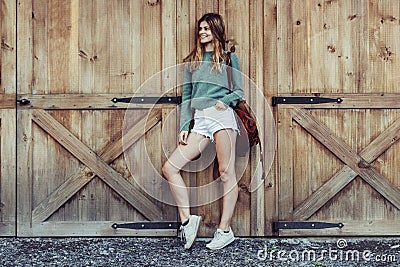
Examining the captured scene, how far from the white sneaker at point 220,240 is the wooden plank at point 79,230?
0.43 metres

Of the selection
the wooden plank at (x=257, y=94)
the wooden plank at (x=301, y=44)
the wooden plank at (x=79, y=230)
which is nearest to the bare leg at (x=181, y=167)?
the wooden plank at (x=79, y=230)

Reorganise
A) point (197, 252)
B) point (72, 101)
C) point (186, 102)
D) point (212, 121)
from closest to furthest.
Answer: point (197, 252) → point (212, 121) → point (186, 102) → point (72, 101)

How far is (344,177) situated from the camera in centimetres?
554

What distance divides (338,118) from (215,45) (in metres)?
1.20

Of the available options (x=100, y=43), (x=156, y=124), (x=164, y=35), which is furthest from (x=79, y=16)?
(x=156, y=124)


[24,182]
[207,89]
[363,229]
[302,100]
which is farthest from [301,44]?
[24,182]

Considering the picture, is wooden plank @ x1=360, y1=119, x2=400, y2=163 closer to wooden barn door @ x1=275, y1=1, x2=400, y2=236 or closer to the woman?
wooden barn door @ x1=275, y1=1, x2=400, y2=236

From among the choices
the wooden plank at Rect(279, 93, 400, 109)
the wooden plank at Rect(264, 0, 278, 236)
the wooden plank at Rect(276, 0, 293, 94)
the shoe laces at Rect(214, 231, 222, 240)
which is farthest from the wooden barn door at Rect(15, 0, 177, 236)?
the wooden plank at Rect(279, 93, 400, 109)

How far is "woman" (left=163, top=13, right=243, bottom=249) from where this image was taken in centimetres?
523

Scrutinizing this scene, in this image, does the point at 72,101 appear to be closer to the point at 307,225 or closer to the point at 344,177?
the point at 307,225

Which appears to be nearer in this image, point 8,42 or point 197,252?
point 197,252

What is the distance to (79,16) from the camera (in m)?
5.49

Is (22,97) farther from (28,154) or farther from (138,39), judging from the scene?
(138,39)

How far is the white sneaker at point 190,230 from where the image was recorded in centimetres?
519
